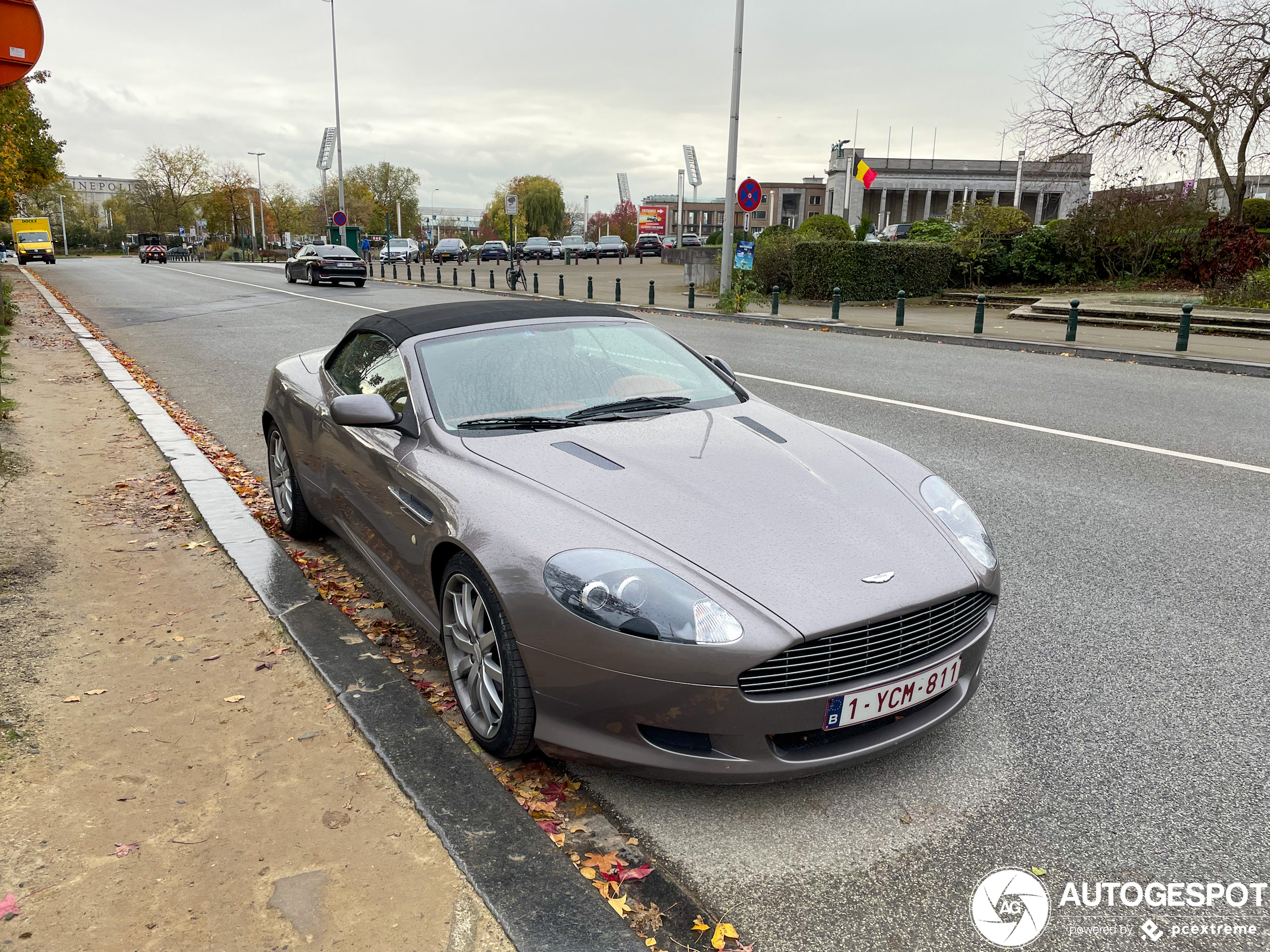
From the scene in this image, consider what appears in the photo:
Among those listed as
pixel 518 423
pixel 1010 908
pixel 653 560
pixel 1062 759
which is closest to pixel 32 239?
pixel 518 423

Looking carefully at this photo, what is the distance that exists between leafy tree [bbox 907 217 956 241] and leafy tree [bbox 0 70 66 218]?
25172 mm

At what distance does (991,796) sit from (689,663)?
3.62 ft

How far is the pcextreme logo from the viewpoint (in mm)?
2344

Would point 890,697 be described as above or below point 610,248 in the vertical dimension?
below

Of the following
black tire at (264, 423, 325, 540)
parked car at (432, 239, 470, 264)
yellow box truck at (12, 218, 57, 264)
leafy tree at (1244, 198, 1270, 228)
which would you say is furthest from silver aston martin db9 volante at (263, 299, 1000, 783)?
yellow box truck at (12, 218, 57, 264)

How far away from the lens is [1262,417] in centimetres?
928

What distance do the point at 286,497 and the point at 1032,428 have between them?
6420mm

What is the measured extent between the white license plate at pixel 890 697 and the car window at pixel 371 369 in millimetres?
2148

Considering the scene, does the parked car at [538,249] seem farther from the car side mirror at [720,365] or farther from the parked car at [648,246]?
the car side mirror at [720,365]

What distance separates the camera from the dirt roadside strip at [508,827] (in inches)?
93.0

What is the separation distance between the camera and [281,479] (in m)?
5.48

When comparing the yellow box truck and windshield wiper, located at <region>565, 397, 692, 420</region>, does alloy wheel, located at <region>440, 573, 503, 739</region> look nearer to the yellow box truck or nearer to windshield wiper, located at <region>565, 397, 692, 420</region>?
windshield wiper, located at <region>565, 397, 692, 420</region>

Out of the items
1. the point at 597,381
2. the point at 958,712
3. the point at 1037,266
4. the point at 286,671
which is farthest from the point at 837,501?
the point at 1037,266

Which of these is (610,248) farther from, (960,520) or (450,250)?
(960,520)
